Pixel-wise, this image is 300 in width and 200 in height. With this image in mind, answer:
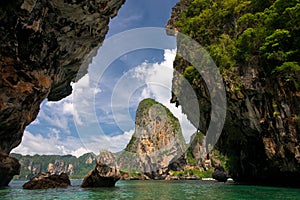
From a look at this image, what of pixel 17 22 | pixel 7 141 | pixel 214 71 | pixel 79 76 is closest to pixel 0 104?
pixel 17 22

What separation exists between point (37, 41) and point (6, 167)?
16.6 meters

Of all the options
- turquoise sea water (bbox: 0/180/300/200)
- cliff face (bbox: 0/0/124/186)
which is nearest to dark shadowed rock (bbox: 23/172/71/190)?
turquoise sea water (bbox: 0/180/300/200)

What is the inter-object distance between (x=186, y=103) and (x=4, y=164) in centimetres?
1976

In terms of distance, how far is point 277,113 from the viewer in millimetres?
17391

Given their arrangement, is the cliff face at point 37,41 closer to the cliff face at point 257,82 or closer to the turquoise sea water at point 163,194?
the turquoise sea water at point 163,194

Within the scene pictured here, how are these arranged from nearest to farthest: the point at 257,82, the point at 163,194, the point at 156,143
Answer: the point at 163,194
the point at 257,82
the point at 156,143

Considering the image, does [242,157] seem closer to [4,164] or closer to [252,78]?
[252,78]

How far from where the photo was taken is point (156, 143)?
10594 centimetres

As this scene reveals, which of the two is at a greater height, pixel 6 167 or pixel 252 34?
pixel 252 34

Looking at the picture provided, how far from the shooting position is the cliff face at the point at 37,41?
12.6 m

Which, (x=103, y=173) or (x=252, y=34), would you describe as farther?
(x=103, y=173)

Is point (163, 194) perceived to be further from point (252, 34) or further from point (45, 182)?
point (252, 34)

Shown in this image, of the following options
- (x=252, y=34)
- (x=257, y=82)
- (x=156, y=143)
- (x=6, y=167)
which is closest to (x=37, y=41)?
(x=252, y=34)

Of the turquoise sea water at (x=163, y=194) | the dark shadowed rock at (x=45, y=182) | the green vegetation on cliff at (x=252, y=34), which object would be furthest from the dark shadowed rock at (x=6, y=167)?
the green vegetation on cliff at (x=252, y=34)
